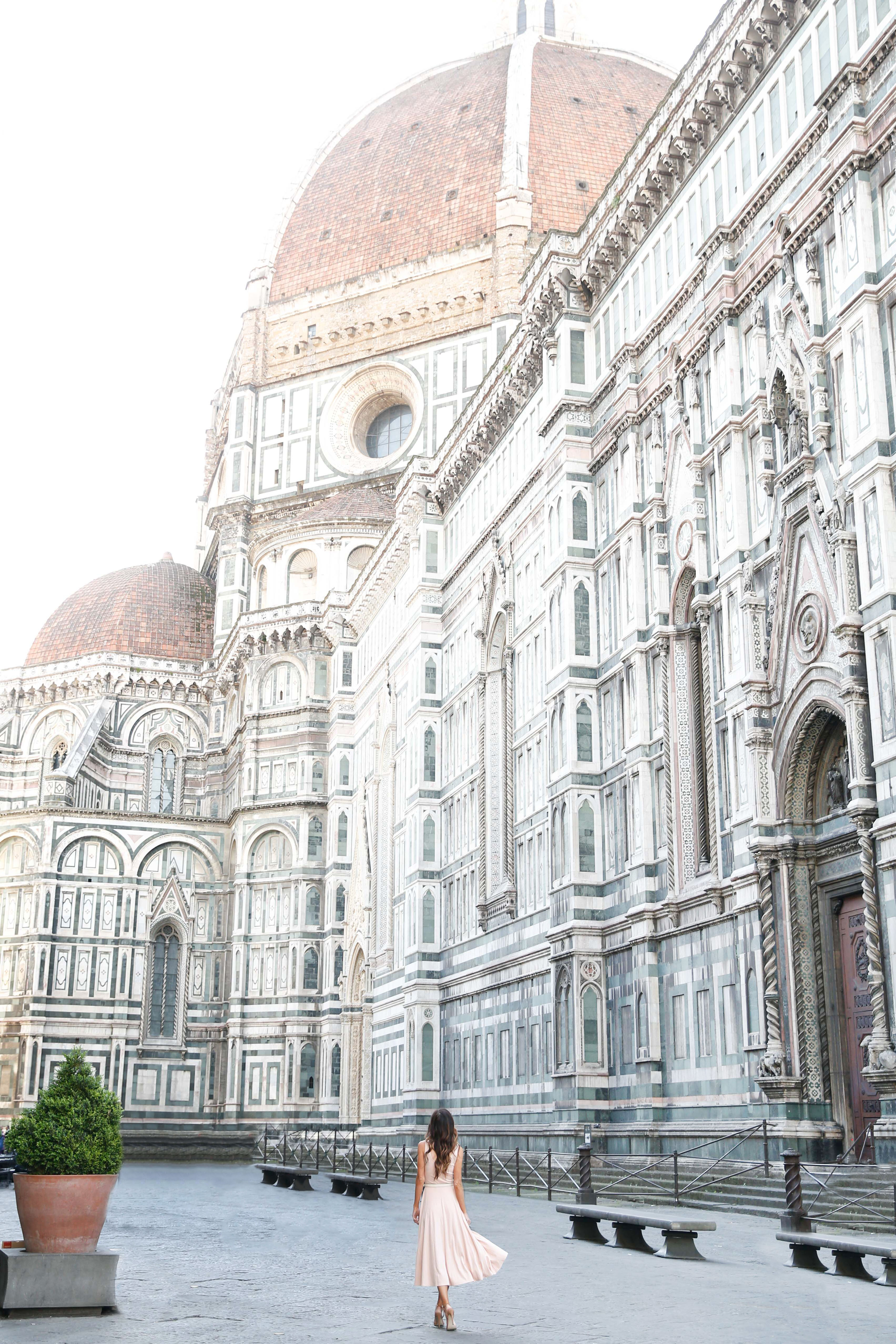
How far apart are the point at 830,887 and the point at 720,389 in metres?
9.33

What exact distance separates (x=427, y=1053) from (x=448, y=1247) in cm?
2906

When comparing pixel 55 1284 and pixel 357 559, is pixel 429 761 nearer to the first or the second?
pixel 357 559

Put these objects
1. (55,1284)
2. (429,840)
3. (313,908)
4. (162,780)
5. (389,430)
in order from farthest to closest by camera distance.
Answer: (389,430) < (162,780) < (313,908) < (429,840) < (55,1284)

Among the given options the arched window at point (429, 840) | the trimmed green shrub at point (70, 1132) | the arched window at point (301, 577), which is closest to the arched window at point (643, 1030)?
the arched window at point (429, 840)

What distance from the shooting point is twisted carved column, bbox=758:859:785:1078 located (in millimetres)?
22219

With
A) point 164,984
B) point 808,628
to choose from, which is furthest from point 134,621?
point 808,628

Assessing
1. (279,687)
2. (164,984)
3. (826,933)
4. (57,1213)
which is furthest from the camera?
(279,687)

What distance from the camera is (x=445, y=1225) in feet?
34.5

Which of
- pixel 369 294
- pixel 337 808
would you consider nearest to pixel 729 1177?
pixel 337 808

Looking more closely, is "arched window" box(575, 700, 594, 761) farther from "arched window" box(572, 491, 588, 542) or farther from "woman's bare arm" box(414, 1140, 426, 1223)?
"woman's bare arm" box(414, 1140, 426, 1223)

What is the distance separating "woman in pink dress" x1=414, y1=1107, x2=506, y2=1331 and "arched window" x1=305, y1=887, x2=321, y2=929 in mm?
42866

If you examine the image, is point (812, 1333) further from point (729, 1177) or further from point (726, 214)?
point (726, 214)

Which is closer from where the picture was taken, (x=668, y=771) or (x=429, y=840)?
(x=668, y=771)

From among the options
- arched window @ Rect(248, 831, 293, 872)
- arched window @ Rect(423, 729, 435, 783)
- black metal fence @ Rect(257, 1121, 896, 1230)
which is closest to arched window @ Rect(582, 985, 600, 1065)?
black metal fence @ Rect(257, 1121, 896, 1230)
